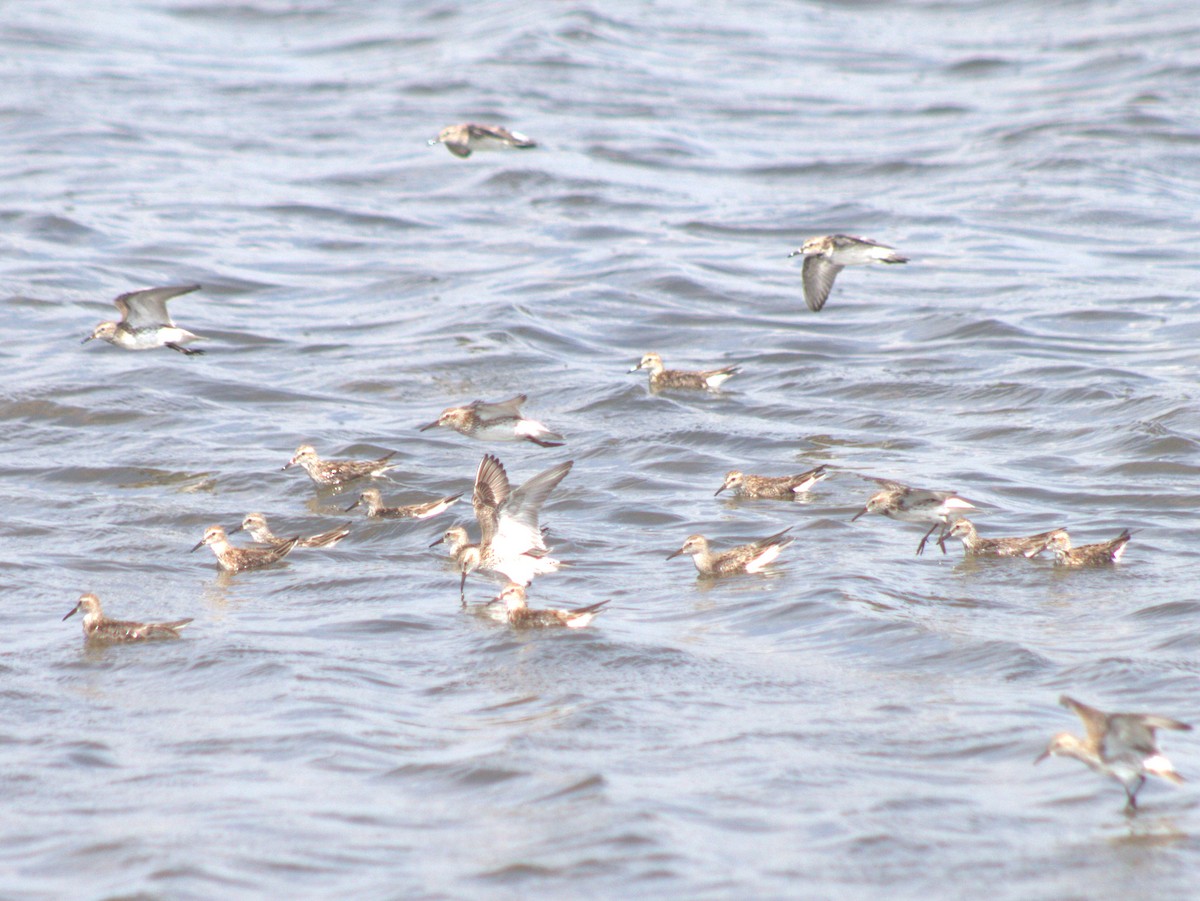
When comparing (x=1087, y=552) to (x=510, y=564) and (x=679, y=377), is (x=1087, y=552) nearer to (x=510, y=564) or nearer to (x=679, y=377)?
(x=510, y=564)

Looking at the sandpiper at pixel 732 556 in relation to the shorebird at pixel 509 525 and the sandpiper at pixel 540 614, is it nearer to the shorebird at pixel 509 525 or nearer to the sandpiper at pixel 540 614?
the shorebird at pixel 509 525

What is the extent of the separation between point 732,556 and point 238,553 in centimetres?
366

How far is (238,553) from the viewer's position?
1215 cm

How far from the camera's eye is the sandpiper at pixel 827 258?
16.4 meters

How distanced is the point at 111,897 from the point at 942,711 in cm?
452

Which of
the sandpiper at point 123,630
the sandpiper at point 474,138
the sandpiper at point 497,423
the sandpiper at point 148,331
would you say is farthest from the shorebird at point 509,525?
the sandpiper at point 474,138

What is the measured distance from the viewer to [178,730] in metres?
8.95

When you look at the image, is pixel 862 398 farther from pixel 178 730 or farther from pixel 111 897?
pixel 111 897

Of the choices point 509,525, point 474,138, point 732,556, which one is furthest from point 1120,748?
point 474,138

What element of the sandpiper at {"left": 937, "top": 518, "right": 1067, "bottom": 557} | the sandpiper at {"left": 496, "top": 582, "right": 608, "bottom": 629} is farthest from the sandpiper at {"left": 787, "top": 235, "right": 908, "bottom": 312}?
the sandpiper at {"left": 496, "top": 582, "right": 608, "bottom": 629}

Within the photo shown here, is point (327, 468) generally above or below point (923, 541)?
below

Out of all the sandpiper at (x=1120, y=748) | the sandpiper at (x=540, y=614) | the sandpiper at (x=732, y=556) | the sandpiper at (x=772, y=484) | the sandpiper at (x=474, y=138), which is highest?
the sandpiper at (x=474, y=138)

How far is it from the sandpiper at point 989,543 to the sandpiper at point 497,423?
369 cm

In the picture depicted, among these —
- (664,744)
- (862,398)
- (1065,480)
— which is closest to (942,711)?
(664,744)
